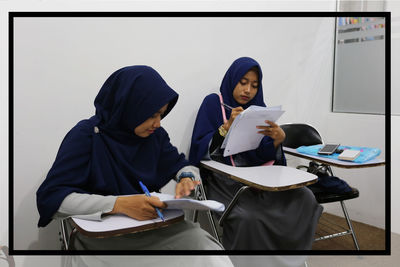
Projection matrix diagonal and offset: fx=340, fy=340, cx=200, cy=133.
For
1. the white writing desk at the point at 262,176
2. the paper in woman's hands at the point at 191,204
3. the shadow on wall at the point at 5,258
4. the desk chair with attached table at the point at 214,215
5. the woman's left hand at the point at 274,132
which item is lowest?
the shadow on wall at the point at 5,258

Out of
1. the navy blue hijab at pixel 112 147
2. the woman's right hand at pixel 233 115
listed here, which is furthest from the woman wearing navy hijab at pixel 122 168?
the woman's right hand at pixel 233 115

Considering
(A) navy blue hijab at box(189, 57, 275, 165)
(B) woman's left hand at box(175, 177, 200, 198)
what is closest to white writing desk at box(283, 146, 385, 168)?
(A) navy blue hijab at box(189, 57, 275, 165)

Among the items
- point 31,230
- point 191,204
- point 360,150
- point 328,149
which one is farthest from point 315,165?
point 31,230

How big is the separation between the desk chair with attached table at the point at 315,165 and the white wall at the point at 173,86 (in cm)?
3

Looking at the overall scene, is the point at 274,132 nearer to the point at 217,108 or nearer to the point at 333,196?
the point at 217,108

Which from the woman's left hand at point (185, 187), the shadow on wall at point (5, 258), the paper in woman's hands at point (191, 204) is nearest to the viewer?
the paper in woman's hands at point (191, 204)

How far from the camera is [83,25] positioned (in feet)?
3.92

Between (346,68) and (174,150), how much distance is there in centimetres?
77

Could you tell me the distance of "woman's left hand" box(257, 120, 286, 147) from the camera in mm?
1202

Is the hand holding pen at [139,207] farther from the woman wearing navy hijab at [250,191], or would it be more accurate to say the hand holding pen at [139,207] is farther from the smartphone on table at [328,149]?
the smartphone on table at [328,149]

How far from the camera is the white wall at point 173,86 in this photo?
1.16m

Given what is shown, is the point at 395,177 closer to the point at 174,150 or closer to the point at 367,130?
the point at 367,130

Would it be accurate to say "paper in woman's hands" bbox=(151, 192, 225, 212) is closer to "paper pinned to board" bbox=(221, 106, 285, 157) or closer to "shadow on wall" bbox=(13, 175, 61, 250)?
"paper pinned to board" bbox=(221, 106, 285, 157)

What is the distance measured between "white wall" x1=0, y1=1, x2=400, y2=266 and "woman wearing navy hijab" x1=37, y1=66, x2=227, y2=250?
106 millimetres
